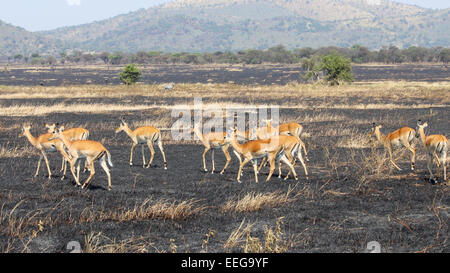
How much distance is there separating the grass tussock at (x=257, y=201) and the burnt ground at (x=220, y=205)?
145 millimetres

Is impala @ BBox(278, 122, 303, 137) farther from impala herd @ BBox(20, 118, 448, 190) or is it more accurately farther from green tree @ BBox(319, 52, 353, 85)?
green tree @ BBox(319, 52, 353, 85)

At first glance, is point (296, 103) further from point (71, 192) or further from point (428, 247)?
point (428, 247)

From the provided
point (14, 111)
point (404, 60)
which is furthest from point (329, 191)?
point (404, 60)

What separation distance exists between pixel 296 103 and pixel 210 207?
28.6m

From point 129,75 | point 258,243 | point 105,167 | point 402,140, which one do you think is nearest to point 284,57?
point 129,75

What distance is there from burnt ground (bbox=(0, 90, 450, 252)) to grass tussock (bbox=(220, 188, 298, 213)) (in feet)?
0.48

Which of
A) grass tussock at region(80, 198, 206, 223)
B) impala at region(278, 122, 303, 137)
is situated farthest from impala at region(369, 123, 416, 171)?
grass tussock at region(80, 198, 206, 223)

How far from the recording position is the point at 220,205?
12.8m

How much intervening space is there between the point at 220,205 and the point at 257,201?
0.85 metres

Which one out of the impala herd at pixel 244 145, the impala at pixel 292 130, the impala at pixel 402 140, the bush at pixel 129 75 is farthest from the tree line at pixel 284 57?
the impala herd at pixel 244 145

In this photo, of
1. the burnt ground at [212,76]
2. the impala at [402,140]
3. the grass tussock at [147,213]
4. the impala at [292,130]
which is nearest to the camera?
the grass tussock at [147,213]

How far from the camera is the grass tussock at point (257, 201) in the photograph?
12.4 m

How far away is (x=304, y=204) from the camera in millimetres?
12969

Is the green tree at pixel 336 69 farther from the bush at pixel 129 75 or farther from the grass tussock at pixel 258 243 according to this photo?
the grass tussock at pixel 258 243
